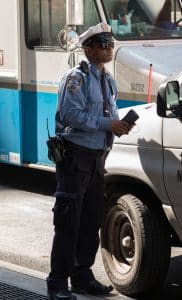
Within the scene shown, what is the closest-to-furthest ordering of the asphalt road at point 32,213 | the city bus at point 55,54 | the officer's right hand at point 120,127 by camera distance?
the officer's right hand at point 120,127, the asphalt road at point 32,213, the city bus at point 55,54

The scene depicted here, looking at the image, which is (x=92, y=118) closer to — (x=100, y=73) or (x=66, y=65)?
(x=100, y=73)

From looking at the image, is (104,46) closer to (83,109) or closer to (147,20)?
(83,109)

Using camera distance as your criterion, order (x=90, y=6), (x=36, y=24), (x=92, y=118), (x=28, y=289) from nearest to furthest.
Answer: (x=92, y=118), (x=28, y=289), (x=90, y=6), (x=36, y=24)

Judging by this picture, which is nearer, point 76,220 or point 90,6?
point 76,220

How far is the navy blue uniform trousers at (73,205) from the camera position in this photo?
188 inches

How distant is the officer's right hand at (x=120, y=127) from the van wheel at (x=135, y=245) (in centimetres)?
60

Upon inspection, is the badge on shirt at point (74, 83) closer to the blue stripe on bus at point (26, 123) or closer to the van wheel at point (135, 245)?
the van wheel at point (135, 245)

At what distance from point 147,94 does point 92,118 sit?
2736 millimetres

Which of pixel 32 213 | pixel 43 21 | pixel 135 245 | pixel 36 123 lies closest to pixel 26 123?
pixel 36 123

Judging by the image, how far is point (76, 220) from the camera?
15.8 feet

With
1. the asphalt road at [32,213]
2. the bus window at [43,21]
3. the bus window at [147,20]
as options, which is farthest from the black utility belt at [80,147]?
the bus window at [43,21]

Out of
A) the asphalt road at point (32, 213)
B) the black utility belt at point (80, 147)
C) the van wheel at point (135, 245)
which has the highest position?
the black utility belt at point (80, 147)

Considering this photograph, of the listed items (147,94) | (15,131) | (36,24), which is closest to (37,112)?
(15,131)

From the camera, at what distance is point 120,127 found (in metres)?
4.70
